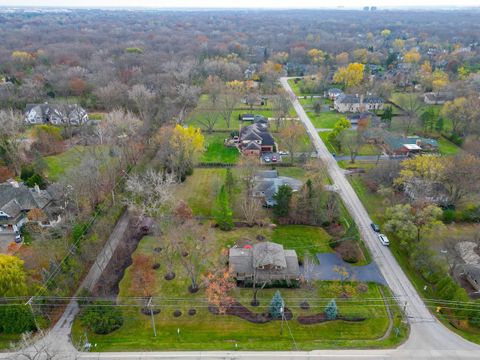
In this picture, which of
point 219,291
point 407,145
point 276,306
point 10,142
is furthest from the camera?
point 407,145

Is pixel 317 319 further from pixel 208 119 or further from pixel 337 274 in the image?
pixel 208 119

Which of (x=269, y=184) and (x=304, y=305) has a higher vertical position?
(x=269, y=184)

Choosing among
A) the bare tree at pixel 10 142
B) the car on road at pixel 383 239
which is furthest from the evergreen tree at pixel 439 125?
the bare tree at pixel 10 142

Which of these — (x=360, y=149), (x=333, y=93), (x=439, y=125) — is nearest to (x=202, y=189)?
(x=360, y=149)

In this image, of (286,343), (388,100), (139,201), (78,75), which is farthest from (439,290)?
(78,75)

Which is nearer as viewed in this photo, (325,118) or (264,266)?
(264,266)

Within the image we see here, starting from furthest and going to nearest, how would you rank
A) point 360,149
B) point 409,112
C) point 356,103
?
point 356,103 → point 409,112 → point 360,149

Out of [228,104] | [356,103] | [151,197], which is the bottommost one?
[151,197]

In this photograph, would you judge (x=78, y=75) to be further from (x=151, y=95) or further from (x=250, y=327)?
(x=250, y=327)

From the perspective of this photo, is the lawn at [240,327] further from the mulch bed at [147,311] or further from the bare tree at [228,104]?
the bare tree at [228,104]

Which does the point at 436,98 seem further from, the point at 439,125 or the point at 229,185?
the point at 229,185
